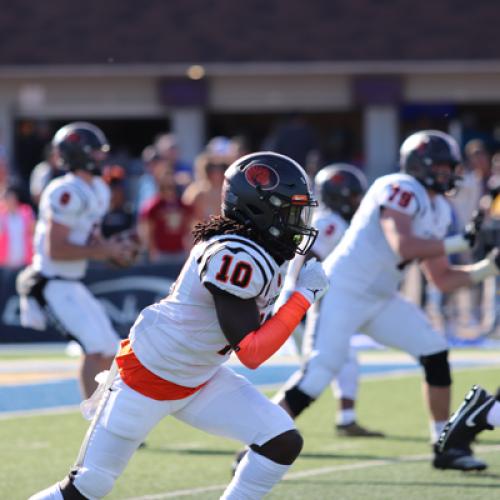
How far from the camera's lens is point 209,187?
12727mm

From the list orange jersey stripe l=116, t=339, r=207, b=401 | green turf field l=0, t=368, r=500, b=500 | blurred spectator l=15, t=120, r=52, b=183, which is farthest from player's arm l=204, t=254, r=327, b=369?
blurred spectator l=15, t=120, r=52, b=183

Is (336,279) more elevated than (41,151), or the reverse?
(336,279)

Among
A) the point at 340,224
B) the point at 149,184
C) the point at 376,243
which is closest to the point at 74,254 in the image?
the point at 340,224

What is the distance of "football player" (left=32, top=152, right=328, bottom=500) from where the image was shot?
4.97 metres

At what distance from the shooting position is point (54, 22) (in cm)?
2125

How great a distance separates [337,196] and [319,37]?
12.6 metres

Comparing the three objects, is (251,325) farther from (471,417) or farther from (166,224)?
(166,224)

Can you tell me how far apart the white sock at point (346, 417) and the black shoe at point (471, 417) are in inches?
86.5

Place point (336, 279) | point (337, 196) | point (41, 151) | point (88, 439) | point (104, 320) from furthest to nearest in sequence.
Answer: point (41, 151) < point (337, 196) < point (104, 320) < point (336, 279) < point (88, 439)

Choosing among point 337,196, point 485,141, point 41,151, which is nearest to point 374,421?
point 337,196

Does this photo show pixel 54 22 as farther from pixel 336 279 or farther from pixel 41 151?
pixel 336 279

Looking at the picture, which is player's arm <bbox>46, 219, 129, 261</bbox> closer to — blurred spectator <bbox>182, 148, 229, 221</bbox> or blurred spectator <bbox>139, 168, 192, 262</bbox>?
blurred spectator <bbox>182, 148, 229, 221</bbox>

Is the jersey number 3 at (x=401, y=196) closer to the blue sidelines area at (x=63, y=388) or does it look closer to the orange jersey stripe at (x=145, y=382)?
the orange jersey stripe at (x=145, y=382)

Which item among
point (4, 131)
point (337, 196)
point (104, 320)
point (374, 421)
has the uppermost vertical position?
point (337, 196)
